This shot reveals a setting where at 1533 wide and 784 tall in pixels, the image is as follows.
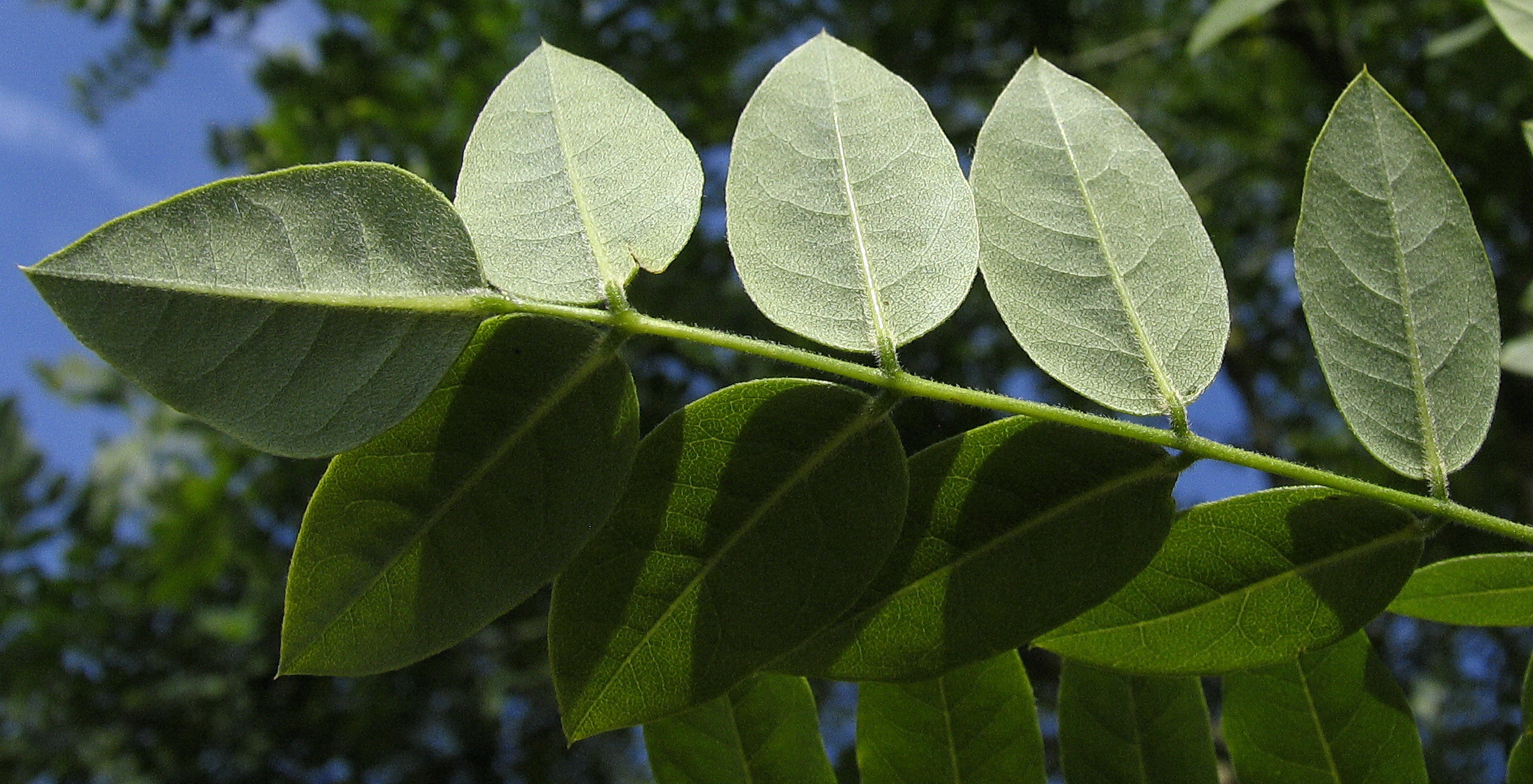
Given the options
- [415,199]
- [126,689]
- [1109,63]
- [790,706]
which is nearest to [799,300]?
[415,199]

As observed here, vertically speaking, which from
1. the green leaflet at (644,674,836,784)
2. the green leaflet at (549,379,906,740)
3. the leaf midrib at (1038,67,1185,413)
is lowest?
the green leaflet at (644,674,836,784)

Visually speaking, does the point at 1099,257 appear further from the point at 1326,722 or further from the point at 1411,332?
the point at 1326,722

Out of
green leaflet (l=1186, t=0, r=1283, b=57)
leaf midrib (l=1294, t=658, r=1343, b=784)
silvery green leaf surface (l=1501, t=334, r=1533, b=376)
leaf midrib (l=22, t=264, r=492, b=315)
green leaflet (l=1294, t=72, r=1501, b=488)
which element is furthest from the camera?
green leaflet (l=1186, t=0, r=1283, b=57)

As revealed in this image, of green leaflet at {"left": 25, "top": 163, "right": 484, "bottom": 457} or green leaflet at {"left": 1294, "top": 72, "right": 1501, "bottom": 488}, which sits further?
green leaflet at {"left": 1294, "top": 72, "right": 1501, "bottom": 488}

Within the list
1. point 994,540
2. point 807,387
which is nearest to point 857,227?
point 807,387

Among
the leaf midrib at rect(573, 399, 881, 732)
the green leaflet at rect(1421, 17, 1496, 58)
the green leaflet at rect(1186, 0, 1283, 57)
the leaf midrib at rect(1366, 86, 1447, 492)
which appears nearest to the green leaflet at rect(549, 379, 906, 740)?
the leaf midrib at rect(573, 399, 881, 732)

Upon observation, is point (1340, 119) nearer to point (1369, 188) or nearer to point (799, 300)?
point (1369, 188)

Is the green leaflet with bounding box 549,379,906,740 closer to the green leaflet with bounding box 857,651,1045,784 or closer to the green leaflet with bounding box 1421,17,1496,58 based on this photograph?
the green leaflet with bounding box 857,651,1045,784

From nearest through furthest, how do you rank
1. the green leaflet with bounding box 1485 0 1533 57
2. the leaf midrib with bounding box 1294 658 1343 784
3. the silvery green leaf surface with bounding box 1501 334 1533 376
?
1. the leaf midrib with bounding box 1294 658 1343 784
2. the green leaflet with bounding box 1485 0 1533 57
3. the silvery green leaf surface with bounding box 1501 334 1533 376
